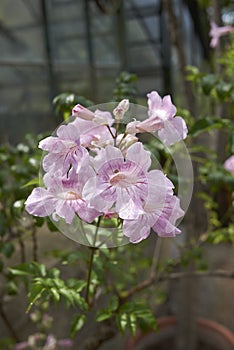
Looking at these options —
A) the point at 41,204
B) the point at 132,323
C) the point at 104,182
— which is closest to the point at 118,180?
the point at 104,182

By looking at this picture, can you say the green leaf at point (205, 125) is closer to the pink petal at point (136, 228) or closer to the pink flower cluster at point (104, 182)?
the pink flower cluster at point (104, 182)

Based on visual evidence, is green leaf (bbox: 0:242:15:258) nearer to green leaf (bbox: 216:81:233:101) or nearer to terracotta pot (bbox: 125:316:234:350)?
green leaf (bbox: 216:81:233:101)

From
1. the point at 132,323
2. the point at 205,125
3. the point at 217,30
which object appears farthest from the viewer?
the point at 217,30

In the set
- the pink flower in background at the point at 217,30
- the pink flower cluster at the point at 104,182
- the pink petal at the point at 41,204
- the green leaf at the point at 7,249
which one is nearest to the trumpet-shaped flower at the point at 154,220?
the pink flower cluster at the point at 104,182

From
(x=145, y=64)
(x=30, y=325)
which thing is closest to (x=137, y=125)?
(x=30, y=325)

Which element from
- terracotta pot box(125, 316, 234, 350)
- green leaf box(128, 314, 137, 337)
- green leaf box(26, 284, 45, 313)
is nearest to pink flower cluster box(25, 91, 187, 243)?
green leaf box(26, 284, 45, 313)

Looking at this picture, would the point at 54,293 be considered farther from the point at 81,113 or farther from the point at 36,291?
the point at 81,113
